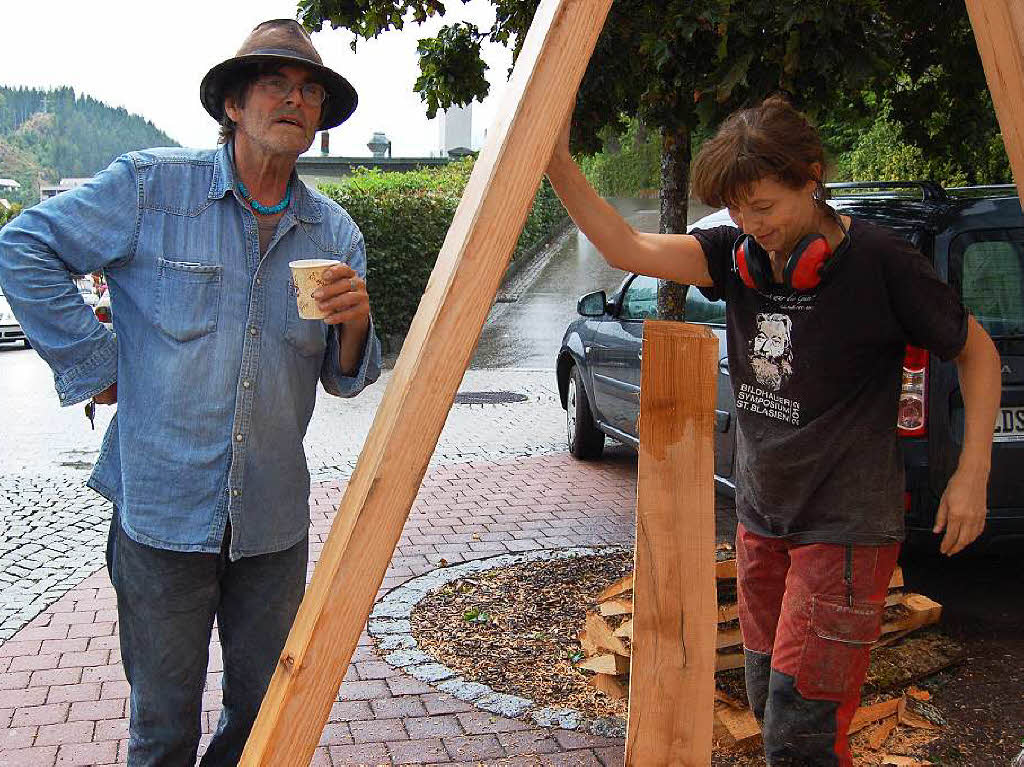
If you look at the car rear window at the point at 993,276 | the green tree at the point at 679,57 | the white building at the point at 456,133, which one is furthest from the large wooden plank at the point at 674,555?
the white building at the point at 456,133

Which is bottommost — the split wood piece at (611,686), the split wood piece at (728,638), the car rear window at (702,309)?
the split wood piece at (611,686)

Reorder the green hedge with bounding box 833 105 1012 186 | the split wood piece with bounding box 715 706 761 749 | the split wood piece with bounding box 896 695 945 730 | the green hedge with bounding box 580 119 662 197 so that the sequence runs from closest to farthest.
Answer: the split wood piece with bounding box 715 706 761 749
the split wood piece with bounding box 896 695 945 730
the green hedge with bounding box 833 105 1012 186
the green hedge with bounding box 580 119 662 197

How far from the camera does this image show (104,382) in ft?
8.31

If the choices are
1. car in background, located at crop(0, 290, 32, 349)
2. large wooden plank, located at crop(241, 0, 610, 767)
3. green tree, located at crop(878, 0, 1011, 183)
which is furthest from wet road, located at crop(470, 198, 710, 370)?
large wooden plank, located at crop(241, 0, 610, 767)

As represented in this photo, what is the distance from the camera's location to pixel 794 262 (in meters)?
2.50

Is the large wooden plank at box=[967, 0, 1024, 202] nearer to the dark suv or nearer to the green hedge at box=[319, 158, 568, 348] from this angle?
the dark suv

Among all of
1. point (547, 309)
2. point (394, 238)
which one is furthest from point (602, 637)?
point (547, 309)

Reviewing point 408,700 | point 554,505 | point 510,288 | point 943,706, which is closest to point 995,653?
point 943,706

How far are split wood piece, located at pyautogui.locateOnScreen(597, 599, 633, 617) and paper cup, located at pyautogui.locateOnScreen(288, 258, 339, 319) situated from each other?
7.83 feet

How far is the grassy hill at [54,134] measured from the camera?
8325 centimetres

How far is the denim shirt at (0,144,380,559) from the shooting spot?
2467 millimetres

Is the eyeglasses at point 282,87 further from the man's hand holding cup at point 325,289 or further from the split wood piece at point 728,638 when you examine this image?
the split wood piece at point 728,638

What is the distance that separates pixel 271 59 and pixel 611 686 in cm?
274

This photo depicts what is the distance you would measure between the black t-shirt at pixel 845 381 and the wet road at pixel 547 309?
11028 millimetres
